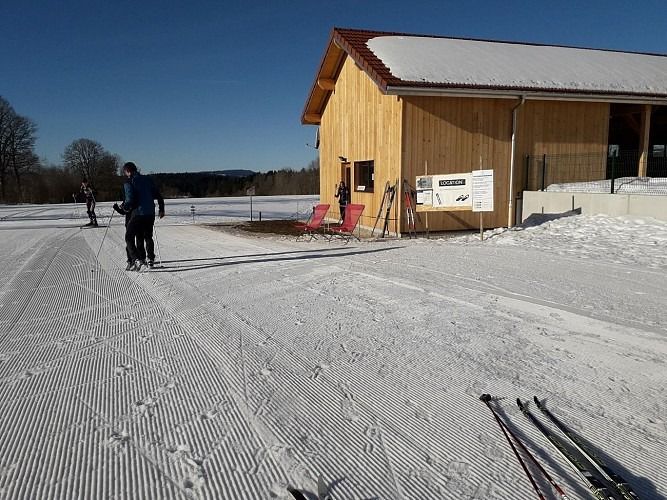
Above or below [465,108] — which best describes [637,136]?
below

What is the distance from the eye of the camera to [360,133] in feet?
49.2

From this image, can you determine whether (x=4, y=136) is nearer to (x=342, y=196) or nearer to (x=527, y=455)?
(x=342, y=196)

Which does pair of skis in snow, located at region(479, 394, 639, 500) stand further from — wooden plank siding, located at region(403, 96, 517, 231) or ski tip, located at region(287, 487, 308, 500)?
wooden plank siding, located at region(403, 96, 517, 231)

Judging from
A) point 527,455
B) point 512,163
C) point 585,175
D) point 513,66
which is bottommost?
point 527,455

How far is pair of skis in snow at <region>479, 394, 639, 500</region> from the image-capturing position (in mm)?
2098

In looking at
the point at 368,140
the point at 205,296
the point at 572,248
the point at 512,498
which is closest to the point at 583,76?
the point at 368,140

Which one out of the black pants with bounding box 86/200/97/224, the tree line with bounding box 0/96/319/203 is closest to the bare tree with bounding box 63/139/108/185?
the tree line with bounding box 0/96/319/203

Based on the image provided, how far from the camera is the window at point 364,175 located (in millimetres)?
14633

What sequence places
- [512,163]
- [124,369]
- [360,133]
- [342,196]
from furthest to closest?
1. [342,196]
2. [360,133]
3. [512,163]
4. [124,369]

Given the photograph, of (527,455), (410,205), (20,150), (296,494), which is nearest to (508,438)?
(527,455)

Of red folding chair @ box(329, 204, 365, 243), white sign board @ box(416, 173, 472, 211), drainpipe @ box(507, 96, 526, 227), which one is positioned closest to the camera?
white sign board @ box(416, 173, 472, 211)

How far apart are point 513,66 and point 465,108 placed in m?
3.14

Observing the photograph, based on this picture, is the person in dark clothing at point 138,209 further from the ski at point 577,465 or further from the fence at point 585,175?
the fence at point 585,175

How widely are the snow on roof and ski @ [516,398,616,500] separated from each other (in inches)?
426
